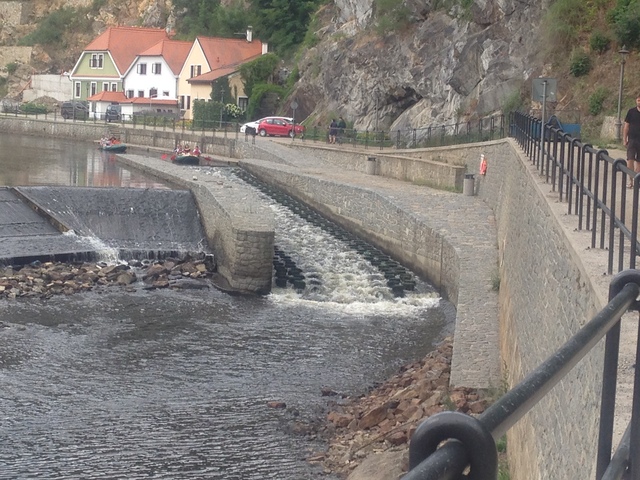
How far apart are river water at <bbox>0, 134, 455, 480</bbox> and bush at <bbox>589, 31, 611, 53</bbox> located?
1217 cm

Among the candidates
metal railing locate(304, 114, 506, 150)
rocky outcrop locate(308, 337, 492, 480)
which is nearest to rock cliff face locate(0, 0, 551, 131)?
metal railing locate(304, 114, 506, 150)

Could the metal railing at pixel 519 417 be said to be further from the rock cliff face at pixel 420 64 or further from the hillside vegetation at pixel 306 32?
the rock cliff face at pixel 420 64

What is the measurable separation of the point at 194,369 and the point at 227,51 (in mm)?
59122

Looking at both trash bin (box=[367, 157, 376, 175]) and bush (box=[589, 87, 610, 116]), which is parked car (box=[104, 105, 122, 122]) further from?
bush (box=[589, 87, 610, 116])

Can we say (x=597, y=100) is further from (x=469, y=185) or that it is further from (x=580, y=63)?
(x=469, y=185)

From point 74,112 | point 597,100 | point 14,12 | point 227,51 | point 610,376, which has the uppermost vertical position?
point 14,12

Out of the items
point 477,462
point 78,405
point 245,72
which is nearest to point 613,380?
point 477,462

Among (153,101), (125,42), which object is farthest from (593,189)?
(125,42)

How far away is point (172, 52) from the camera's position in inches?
3068

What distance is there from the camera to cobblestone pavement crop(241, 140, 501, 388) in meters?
14.2

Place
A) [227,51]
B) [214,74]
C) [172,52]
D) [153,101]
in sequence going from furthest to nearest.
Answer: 1. [172,52]
2. [153,101]
3. [227,51]
4. [214,74]

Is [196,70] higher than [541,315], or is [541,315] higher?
[196,70]

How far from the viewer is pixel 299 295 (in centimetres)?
2381

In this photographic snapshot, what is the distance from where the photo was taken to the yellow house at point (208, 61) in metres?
71.2
